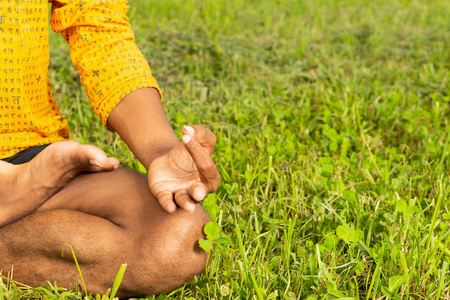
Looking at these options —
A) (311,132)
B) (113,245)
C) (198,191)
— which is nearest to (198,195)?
(198,191)

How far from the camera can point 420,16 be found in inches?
205

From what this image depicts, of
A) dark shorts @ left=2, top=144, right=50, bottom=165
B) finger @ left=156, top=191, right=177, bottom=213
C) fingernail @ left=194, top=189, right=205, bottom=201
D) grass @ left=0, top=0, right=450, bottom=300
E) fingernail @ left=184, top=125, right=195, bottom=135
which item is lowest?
grass @ left=0, top=0, right=450, bottom=300

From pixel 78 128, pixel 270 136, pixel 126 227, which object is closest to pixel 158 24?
pixel 78 128

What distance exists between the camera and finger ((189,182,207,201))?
1399 millimetres

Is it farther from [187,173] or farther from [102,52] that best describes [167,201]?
[102,52]

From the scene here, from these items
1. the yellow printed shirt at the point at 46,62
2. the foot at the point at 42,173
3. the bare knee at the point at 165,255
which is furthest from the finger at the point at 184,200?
the yellow printed shirt at the point at 46,62

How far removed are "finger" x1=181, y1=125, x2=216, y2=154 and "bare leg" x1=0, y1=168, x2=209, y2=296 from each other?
24cm

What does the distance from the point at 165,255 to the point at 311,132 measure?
155 centimetres

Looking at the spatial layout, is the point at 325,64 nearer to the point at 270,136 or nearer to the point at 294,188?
the point at 270,136

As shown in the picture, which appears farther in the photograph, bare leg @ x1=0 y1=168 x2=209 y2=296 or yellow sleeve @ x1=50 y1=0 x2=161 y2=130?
Answer: yellow sleeve @ x1=50 y1=0 x2=161 y2=130

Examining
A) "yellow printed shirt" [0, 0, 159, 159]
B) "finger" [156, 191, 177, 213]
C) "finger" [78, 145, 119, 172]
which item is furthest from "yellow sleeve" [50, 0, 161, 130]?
"finger" [156, 191, 177, 213]

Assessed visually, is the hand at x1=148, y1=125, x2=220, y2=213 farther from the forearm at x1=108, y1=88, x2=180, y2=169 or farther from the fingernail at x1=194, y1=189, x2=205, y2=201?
the forearm at x1=108, y1=88, x2=180, y2=169

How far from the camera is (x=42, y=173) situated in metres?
1.60

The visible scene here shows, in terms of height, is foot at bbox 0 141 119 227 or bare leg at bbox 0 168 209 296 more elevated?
foot at bbox 0 141 119 227
